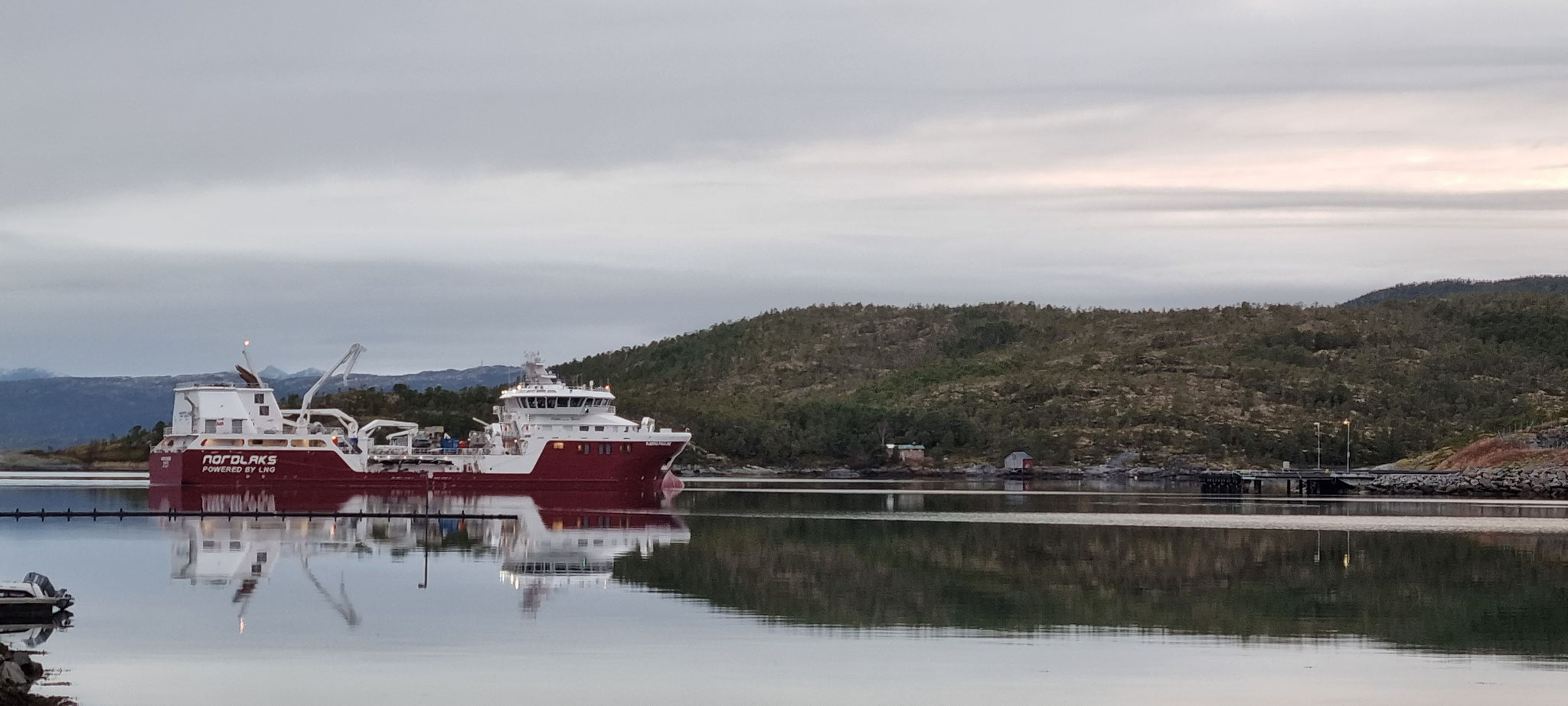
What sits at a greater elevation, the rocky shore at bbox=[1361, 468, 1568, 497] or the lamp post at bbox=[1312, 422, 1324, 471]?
the lamp post at bbox=[1312, 422, 1324, 471]

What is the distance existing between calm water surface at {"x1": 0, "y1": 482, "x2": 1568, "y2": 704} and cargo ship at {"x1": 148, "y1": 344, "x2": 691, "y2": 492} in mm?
23687

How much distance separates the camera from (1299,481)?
102 meters

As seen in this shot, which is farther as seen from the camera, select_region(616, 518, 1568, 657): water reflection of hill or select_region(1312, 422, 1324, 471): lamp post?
select_region(1312, 422, 1324, 471): lamp post

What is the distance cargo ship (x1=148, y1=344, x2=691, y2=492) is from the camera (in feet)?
272

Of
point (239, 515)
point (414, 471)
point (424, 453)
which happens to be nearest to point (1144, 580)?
point (239, 515)

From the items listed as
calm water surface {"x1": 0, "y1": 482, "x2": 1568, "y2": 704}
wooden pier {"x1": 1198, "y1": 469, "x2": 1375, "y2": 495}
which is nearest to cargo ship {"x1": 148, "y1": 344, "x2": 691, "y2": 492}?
calm water surface {"x1": 0, "y1": 482, "x2": 1568, "y2": 704}

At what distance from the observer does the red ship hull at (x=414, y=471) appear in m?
82.6

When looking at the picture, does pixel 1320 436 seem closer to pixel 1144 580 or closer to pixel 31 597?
pixel 1144 580

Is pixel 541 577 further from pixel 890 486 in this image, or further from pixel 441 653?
pixel 890 486

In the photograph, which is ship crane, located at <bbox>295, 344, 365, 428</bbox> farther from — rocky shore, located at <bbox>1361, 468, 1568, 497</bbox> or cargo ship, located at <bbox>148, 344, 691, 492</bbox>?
rocky shore, located at <bbox>1361, 468, 1568, 497</bbox>

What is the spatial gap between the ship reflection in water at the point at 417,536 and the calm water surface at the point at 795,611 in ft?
0.76

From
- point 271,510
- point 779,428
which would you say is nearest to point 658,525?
point 271,510

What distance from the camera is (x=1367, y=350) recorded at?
648ft

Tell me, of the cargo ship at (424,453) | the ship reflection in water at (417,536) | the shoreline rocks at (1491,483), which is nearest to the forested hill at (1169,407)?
the shoreline rocks at (1491,483)
